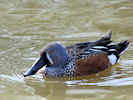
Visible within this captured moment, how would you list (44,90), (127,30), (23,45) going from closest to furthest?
(44,90) < (23,45) < (127,30)

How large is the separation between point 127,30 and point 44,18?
2.81 meters

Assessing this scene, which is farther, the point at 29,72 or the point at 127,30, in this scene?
the point at 127,30

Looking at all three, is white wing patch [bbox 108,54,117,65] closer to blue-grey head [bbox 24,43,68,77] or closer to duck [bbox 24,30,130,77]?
duck [bbox 24,30,130,77]

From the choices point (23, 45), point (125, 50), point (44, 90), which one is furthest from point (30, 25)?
point (44, 90)

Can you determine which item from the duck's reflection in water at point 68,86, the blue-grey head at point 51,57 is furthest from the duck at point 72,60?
the duck's reflection in water at point 68,86

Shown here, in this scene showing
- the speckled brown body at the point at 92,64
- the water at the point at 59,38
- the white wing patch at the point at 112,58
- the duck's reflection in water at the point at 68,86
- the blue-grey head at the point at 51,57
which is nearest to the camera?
the duck's reflection in water at the point at 68,86

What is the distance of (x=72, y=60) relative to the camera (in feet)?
23.5

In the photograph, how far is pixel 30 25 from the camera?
1027 cm

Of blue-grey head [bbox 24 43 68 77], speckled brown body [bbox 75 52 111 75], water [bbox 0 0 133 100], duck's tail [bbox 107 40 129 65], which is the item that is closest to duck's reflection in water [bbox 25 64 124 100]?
water [bbox 0 0 133 100]

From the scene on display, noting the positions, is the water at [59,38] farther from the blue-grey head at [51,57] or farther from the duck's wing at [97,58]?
the blue-grey head at [51,57]

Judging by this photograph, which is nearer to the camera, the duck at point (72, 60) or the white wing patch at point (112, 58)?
the duck at point (72, 60)

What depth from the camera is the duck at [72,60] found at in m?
6.96

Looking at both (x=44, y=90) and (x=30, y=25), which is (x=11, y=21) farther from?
(x=44, y=90)

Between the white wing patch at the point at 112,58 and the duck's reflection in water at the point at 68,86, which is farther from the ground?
the white wing patch at the point at 112,58
